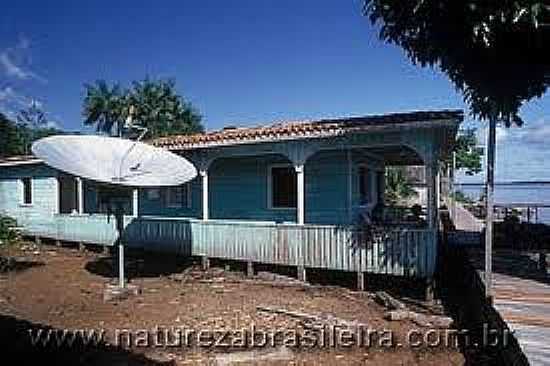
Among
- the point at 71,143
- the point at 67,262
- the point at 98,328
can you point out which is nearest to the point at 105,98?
the point at 67,262

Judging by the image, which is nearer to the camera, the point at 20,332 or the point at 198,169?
the point at 20,332

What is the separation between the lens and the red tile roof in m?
10.8

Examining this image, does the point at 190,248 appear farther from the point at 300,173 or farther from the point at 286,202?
the point at 300,173

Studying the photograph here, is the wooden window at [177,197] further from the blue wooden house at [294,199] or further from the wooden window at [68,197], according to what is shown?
the wooden window at [68,197]

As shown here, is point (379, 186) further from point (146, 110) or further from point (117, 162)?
point (146, 110)

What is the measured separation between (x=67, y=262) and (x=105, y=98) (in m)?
36.6

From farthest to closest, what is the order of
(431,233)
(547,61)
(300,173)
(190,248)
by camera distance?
(190,248)
(300,173)
(431,233)
(547,61)

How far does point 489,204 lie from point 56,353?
6.83 meters

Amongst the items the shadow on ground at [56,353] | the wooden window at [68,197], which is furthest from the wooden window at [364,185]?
the wooden window at [68,197]

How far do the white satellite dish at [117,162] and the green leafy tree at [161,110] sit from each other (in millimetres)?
32231

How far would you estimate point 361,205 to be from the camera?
1554cm

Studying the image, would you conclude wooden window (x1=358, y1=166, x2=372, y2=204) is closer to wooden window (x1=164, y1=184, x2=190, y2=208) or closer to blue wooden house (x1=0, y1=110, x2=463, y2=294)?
blue wooden house (x1=0, y1=110, x2=463, y2=294)

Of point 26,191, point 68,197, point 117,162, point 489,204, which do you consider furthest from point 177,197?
point 489,204

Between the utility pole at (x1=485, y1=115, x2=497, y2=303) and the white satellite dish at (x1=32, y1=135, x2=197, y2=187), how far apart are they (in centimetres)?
692
